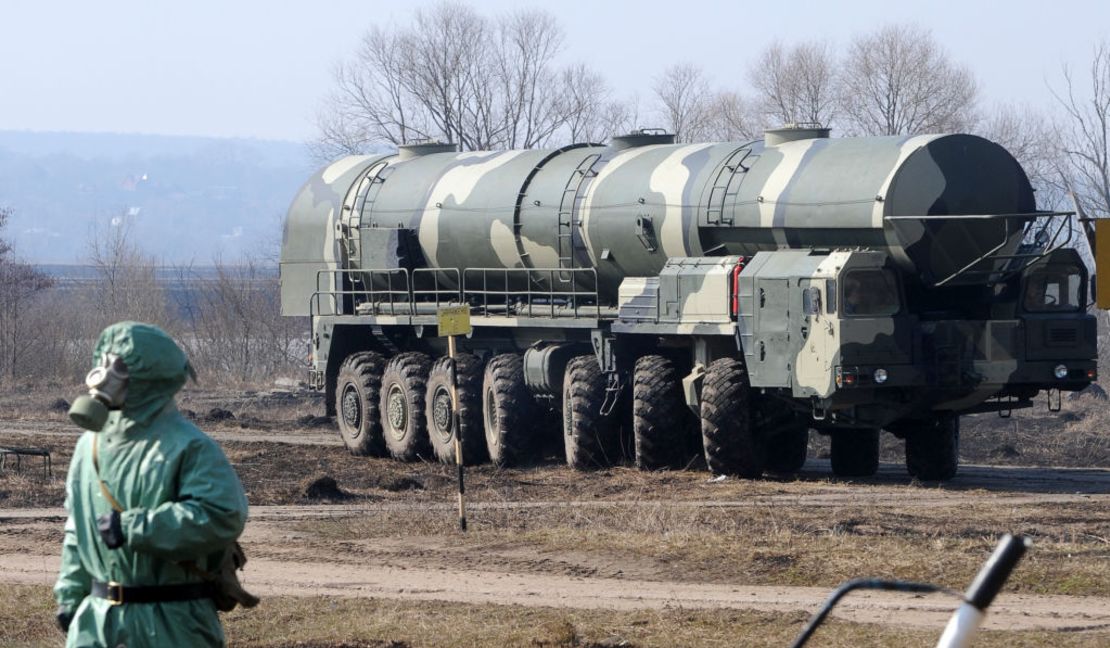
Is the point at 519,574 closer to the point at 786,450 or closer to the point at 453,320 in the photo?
the point at 453,320

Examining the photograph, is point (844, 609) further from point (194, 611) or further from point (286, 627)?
point (194, 611)

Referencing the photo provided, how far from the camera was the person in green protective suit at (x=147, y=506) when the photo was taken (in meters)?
6.26

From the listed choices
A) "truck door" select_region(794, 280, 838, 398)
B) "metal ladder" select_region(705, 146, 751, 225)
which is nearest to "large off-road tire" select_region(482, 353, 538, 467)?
"metal ladder" select_region(705, 146, 751, 225)

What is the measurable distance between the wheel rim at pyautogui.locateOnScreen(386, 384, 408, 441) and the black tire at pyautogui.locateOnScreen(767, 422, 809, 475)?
5657 millimetres

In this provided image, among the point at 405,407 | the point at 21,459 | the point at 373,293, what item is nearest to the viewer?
the point at 21,459

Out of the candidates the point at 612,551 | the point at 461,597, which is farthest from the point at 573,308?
the point at 461,597

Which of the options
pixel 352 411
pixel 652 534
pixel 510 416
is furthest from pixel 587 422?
pixel 652 534

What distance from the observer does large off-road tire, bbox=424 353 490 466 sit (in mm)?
24500

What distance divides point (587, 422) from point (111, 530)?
53.4ft

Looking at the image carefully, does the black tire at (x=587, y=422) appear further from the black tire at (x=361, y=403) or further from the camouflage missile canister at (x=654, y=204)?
the black tire at (x=361, y=403)

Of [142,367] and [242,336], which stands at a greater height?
[242,336]

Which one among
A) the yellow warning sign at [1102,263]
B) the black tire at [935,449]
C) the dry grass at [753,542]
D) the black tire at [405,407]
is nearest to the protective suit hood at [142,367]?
A: the yellow warning sign at [1102,263]

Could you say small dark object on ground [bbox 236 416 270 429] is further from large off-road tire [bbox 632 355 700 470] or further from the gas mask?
the gas mask

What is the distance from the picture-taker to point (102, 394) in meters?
6.31
